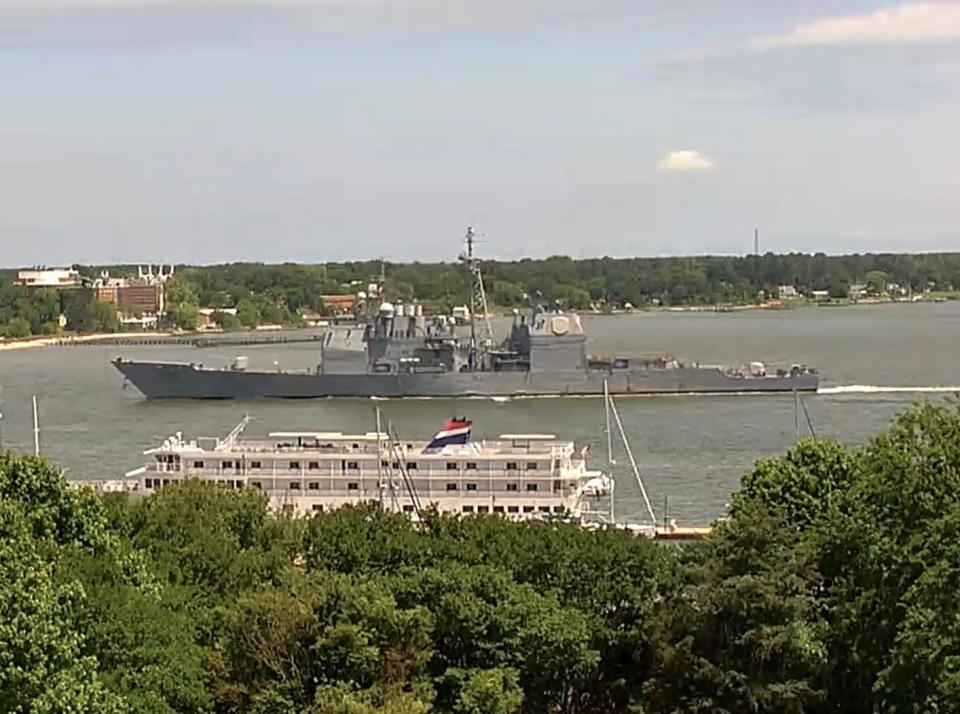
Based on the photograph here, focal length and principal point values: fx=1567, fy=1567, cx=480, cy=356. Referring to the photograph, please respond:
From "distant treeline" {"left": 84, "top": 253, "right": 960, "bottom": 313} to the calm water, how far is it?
96.4 feet

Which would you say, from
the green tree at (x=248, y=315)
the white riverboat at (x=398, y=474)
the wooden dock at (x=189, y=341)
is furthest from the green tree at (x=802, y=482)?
the green tree at (x=248, y=315)

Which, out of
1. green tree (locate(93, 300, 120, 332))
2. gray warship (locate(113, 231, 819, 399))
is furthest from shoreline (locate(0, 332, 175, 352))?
gray warship (locate(113, 231, 819, 399))

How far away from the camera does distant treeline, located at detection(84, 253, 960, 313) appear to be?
103188 mm

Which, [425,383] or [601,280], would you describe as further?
[601,280]

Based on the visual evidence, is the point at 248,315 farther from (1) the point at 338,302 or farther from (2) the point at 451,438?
(2) the point at 451,438

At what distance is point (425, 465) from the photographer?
23297 millimetres

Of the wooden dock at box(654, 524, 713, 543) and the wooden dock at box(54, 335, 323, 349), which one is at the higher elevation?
the wooden dock at box(654, 524, 713, 543)

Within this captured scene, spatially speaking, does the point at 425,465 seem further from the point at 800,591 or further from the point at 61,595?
the point at 61,595

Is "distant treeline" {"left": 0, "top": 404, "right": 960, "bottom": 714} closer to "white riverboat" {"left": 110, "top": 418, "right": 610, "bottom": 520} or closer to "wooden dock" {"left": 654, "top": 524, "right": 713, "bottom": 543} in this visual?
"wooden dock" {"left": 654, "top": 524, "right": 713, "bottom": 543}

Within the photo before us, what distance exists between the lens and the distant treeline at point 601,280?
103 meters

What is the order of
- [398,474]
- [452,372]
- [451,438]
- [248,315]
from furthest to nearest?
[248,315], [452,372], [451,438], [398,474]

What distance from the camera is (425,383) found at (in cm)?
4706

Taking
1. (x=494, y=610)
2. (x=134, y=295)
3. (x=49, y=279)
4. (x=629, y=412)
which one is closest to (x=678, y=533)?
(x=494, y=610)

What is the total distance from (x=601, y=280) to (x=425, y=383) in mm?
72989
